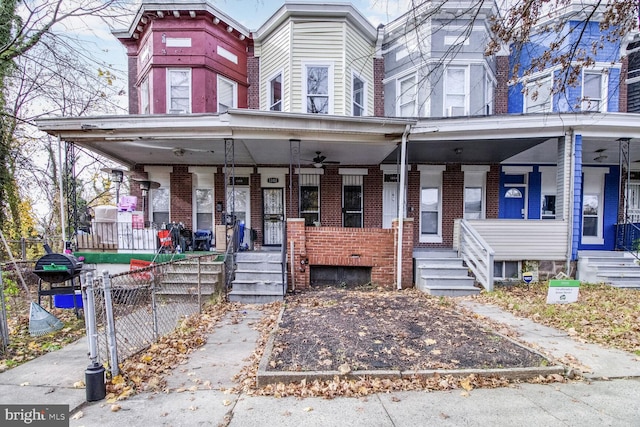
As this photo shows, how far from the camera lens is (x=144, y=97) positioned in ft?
36.1

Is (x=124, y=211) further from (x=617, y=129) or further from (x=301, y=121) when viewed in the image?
(x=617, y=129)

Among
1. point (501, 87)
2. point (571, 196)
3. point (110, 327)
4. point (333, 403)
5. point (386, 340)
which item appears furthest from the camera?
point (501, 87)

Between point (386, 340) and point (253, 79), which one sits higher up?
point (253, 79)

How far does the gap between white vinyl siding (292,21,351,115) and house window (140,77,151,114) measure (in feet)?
16.4

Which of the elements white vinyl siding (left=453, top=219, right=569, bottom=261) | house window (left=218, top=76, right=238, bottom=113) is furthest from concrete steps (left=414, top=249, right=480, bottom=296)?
house window (left=218, top=76, right=238, bottom=113)

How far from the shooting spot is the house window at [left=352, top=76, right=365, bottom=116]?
10953mm

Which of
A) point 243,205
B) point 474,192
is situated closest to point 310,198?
point 243,205

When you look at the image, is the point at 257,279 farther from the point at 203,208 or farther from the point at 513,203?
the point at 513,203

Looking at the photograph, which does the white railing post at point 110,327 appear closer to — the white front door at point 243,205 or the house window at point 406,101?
the white front door at point 243,205

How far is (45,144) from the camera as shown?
1284cm

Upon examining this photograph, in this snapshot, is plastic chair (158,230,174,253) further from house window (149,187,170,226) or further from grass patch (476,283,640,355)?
grass patch (476,283,640,355)

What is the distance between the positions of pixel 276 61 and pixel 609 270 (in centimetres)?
1122

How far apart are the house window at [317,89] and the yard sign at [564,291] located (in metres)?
7.56

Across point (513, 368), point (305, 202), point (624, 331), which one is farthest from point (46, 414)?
point (305, 202)
